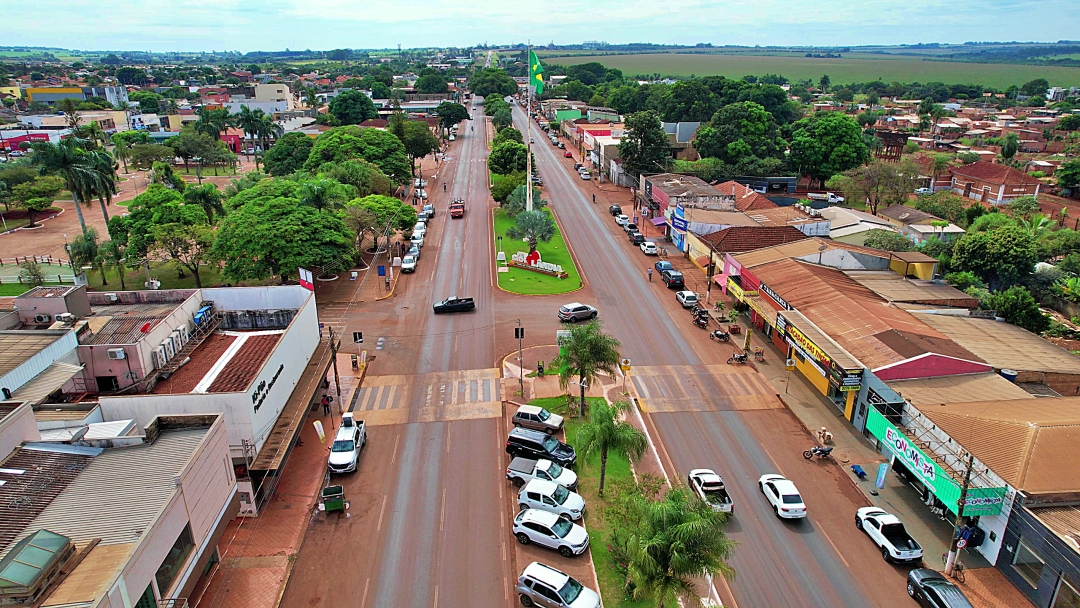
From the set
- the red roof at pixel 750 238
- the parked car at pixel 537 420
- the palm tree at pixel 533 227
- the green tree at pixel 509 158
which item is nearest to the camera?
the parked car at pixel 537 420

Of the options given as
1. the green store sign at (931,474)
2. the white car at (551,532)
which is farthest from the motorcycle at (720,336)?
the white car at (551,532)

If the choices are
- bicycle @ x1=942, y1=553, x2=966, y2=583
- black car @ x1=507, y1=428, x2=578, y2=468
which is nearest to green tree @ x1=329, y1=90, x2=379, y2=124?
black car @ x1=507, y1=428, x2=578, y2=468

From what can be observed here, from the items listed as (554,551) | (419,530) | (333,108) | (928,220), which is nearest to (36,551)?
(419,530)

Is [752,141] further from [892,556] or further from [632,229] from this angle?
[892,556]

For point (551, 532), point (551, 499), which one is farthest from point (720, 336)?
point (551, 532)

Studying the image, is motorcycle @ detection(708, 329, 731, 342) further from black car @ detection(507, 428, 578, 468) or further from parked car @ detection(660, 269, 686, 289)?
black car @ detection(507, 428, 578, 468)

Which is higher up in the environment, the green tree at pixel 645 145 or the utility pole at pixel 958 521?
the green tree at pixel 645 145

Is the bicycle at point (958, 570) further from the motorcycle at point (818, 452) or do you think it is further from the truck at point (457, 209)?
the truck at point (457, 209)
